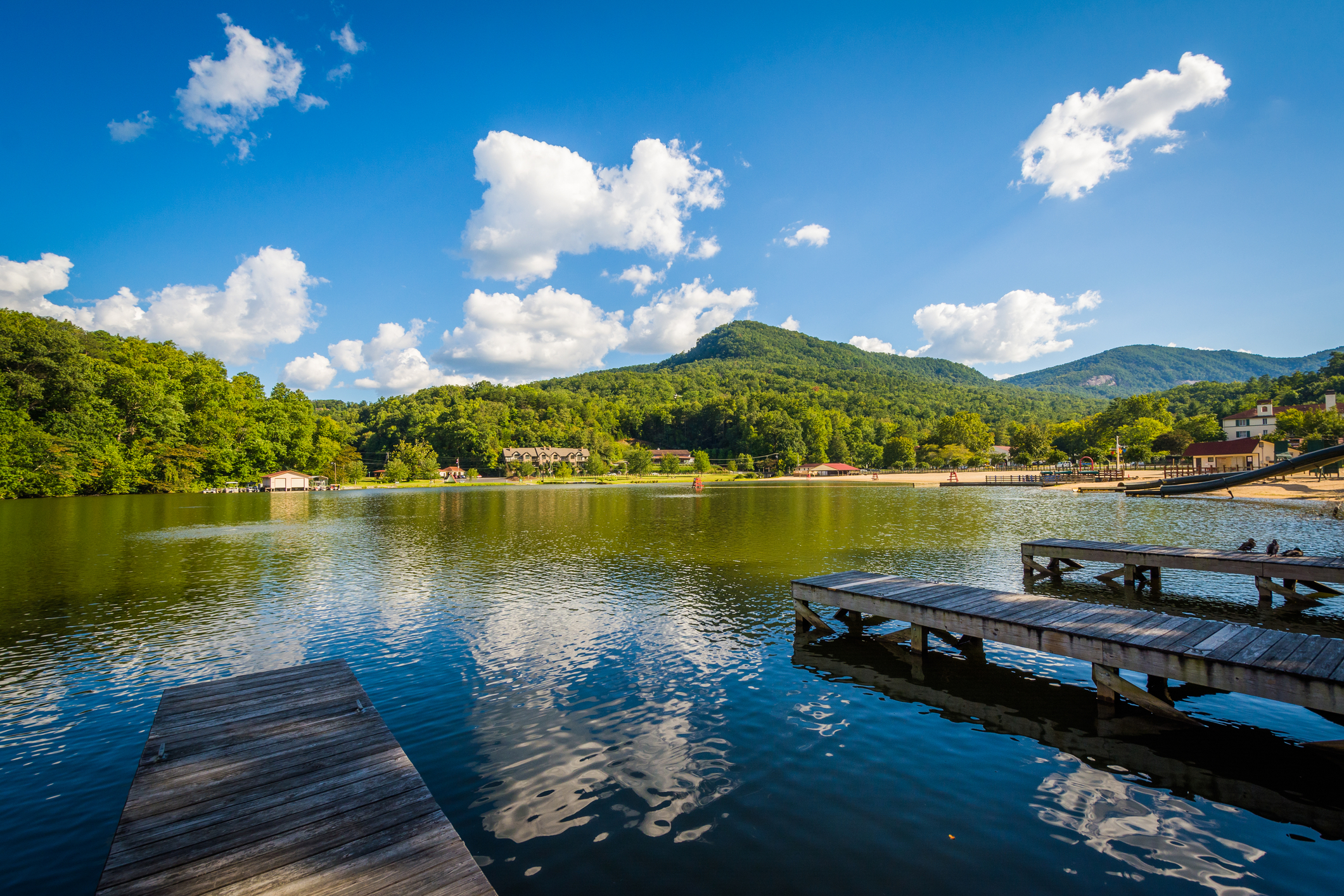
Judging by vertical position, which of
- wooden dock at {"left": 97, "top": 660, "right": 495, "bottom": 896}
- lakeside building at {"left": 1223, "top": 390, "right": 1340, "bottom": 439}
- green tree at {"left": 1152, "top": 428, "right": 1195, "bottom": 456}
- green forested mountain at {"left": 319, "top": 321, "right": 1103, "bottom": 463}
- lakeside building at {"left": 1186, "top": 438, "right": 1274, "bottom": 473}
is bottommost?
wooden dock at {"left": 97, "top": 660, "right": 495, "bottom": 896}

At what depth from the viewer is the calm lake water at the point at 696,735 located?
504cm

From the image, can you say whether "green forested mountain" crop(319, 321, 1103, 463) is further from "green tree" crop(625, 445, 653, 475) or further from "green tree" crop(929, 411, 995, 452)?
"green tree" crop(625, 445, 653, 475)

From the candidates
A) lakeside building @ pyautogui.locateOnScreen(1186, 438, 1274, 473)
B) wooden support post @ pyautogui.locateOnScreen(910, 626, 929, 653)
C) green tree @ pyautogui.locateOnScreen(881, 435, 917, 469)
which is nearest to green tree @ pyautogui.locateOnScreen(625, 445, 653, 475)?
green tree @ pyautogui.locateOnScreen(881, 435, 917, 469)

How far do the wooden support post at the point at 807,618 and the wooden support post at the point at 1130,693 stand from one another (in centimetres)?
469

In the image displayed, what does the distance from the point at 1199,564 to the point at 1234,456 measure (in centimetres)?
7331

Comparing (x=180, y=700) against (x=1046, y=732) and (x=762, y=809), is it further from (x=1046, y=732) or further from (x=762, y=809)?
(x=1046, y=732)

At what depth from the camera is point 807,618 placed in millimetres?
11945

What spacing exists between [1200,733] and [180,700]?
12.3 m

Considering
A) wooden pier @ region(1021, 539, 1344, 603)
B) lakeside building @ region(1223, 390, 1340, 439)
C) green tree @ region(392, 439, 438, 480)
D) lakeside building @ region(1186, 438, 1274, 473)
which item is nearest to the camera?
wooden pier @ region(1021, 539, 1344, 603)

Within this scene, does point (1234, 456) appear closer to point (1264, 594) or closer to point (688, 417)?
point (1264, 594)

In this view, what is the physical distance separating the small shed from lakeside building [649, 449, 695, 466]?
252 feet

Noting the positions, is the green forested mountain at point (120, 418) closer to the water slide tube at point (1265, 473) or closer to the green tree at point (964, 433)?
the water slide tube at point (1265, 473)

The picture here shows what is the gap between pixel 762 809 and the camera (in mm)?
5762

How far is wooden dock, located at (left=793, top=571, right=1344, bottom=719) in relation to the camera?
6.50 meters
